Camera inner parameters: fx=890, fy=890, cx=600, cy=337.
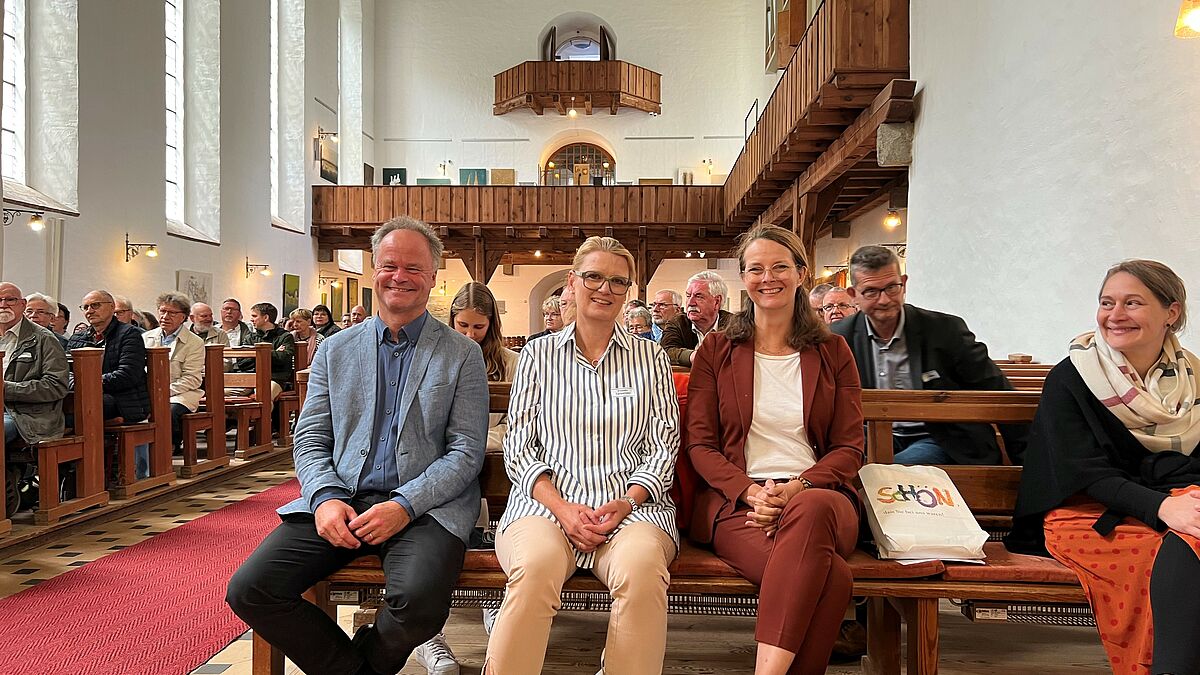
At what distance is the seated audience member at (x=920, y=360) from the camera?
321cm

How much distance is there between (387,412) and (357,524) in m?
0.37

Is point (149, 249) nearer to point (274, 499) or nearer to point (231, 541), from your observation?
point (274, 499)

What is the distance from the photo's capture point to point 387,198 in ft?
57.4

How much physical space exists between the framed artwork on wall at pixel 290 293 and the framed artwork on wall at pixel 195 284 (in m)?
2.87

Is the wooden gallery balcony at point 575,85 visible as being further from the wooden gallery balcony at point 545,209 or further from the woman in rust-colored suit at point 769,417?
the woman in rust-colored suit at point 769,417

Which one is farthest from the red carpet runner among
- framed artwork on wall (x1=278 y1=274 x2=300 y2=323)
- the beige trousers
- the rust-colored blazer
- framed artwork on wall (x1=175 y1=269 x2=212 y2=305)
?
framed artwork on wall (x1=278 y1=274 x2=300 y2=323)

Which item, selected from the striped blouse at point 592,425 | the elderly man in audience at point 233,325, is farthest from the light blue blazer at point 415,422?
the elderly man in audience at point 233,325

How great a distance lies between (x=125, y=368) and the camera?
19.1 ft

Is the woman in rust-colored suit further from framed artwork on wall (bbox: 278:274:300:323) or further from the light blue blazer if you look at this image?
framed artwork on wall (bbox: 278:274:300:323)

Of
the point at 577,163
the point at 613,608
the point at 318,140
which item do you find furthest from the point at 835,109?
the point at 577,163

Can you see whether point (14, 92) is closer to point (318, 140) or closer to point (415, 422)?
point (318, 140)

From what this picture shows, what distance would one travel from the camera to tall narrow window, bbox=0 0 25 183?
33.1 ft

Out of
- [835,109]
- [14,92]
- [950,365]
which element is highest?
[14,92]

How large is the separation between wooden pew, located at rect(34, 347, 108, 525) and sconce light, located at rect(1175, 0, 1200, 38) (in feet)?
18.1
